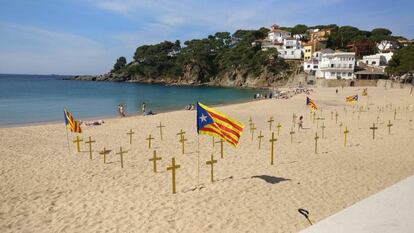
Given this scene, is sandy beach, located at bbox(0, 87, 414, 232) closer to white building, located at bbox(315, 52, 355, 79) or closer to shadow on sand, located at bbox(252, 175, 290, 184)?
shadow on sand, located at bbox(252, 175, 290, 184)

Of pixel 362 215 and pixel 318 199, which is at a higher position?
pixel 362 215

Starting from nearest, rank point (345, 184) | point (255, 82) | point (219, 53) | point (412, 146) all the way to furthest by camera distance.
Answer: point (345, 184), point (412, 146), point (255, 82), point (219, 53)

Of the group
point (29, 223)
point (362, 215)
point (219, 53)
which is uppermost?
point (219, 53)

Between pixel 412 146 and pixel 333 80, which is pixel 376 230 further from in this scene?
pixel 333 80

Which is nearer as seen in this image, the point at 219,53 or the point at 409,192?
the point at 409,192

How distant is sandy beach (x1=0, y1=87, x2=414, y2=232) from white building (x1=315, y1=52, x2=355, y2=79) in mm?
72473

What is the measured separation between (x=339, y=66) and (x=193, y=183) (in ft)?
285

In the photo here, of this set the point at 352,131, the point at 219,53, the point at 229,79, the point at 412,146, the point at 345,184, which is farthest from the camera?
the point at 219,53

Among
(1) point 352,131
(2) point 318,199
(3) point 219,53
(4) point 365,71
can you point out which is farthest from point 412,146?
(3) point 219,53

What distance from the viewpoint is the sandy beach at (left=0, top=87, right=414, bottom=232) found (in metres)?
9.20

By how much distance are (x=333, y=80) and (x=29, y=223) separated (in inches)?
3236

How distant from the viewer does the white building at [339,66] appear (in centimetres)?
8712

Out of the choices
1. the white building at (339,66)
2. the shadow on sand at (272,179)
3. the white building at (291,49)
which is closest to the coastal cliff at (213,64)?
the white building at (291,49)

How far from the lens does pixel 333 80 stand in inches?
3182
